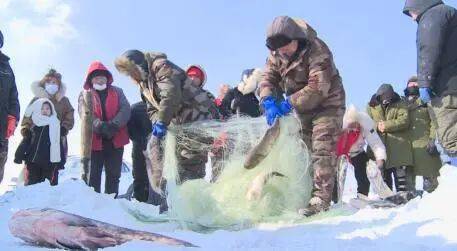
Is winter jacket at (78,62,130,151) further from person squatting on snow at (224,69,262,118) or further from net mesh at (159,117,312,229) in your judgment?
net mesh at (159,117,312,229)

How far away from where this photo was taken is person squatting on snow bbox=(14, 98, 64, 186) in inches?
267

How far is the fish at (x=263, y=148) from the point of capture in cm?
422

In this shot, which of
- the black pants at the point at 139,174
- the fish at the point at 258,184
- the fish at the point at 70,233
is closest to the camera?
the fish at the point at 70,233

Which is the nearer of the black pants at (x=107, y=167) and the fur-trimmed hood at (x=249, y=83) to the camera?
the black pants at (x=107, y=167)

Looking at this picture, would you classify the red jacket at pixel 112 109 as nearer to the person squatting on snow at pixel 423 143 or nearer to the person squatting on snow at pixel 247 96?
the person squatting on snow at pixel 247 96

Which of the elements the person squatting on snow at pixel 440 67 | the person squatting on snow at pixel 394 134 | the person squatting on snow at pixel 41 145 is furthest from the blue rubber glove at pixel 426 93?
the person squatting on snow at pixel 41 145

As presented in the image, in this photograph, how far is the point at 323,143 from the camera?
430cm

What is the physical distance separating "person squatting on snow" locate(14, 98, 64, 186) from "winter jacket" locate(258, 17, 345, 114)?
3.45m

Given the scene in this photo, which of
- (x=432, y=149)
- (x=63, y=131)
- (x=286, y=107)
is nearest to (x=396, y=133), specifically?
(x=432, y=149)

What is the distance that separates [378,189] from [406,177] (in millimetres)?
999

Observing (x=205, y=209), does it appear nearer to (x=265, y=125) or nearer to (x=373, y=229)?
(x=265, y=125)

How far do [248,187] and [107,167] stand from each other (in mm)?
2910

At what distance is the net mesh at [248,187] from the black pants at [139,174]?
197 cm

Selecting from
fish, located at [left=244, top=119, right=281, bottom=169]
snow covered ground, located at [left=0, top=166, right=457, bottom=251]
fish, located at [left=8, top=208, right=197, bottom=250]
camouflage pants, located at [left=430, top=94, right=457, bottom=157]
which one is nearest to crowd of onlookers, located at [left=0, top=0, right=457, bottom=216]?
camouflage pants, located at [left=430, top=94, right=457, bottom=157]
